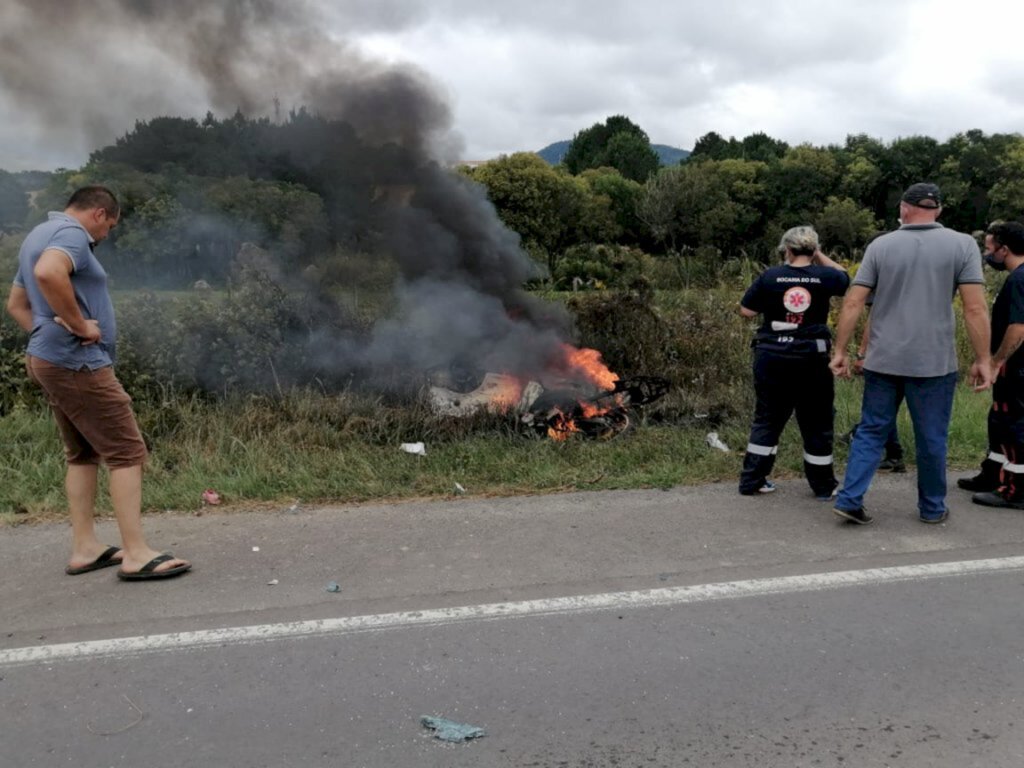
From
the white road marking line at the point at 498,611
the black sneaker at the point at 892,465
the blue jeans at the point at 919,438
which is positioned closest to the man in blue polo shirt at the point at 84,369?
the white road marking line at the point at 498,611

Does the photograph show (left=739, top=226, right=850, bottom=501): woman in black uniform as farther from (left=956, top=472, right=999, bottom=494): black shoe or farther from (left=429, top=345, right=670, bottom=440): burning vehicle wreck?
(left=429, top=345, right=670, bottom=440): burning vehicle wreck

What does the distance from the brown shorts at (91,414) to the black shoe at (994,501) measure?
15.5ft

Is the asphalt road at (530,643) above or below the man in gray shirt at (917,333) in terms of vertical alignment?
below

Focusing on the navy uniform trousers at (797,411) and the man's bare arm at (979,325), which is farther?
the navy uniform trousers at (797,411)

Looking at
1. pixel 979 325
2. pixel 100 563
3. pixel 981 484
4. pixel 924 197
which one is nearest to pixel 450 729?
pixel 100 563

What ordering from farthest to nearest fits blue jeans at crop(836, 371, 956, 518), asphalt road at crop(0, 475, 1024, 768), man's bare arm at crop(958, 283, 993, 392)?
blue jeans at crop(836, 371, 956, 518) < man's bare arm at crop(958, 283, 993, 392) < asphalt road at crop(0, 475, 1024, 768)

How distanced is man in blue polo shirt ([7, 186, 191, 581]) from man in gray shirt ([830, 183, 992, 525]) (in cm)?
368

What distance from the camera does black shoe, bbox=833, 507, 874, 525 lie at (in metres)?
4.57

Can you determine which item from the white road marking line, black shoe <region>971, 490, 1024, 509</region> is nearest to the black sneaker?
black shoe <region>971, 490, 1024, 509</region>

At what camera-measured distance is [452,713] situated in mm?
2766

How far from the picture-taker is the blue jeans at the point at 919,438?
4.62 meters

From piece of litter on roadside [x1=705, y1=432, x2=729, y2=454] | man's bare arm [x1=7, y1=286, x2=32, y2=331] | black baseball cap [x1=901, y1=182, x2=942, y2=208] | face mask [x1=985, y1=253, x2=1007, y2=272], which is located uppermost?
black baseball cap [x1=901, y1=182, x2=942, y2=208]

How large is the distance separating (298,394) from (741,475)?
Result: 365 centimetres

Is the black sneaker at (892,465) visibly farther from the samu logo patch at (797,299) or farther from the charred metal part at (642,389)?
the charred metal part at (642,389)
